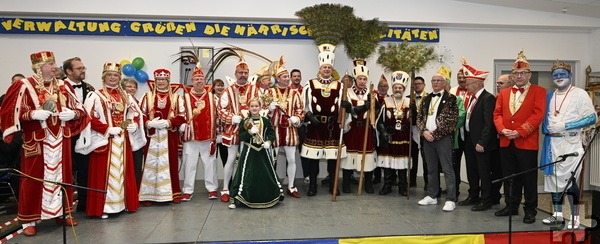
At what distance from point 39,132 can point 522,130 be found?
4737mm

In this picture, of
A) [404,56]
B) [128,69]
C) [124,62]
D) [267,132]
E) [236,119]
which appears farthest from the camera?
[124,62]

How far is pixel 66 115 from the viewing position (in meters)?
3.85

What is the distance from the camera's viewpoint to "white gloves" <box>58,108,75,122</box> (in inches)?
151

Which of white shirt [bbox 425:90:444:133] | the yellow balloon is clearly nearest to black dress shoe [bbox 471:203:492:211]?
white shirt [bbox 425:90:444:133]

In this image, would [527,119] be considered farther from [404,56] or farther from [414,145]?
[404,56]

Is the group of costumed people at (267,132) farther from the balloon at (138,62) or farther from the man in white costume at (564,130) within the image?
the balloon at (138,62)

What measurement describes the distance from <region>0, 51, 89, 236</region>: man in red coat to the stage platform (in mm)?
286

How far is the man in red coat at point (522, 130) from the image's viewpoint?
4.13 meters

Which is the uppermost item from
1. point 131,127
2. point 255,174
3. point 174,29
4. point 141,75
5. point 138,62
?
point 174,29

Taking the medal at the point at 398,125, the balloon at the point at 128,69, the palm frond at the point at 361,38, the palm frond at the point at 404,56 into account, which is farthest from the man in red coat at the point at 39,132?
the palm frond at the point at 404,56

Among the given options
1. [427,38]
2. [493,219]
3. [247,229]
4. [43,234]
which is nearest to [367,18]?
[427,38]

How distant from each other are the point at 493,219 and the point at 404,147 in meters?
1.47

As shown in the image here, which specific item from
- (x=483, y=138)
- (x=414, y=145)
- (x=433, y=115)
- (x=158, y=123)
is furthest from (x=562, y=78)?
(x=158, y=123)

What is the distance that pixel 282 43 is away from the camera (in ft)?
23.7
